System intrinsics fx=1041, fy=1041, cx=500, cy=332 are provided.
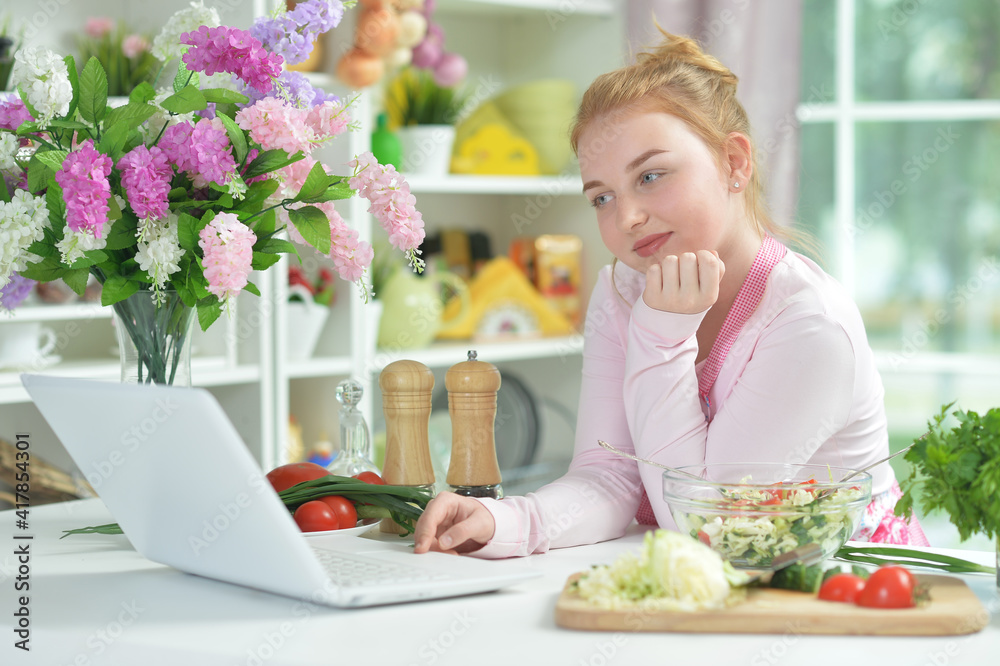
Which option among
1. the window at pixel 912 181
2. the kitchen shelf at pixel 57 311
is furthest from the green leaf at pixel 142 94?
the window at pixel 912 181

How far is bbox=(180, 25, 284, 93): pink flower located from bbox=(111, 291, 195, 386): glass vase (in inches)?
9.0

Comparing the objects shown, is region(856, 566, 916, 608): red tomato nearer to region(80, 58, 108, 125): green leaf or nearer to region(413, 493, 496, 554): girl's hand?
region(413, 493, 496, 554): girl's hand

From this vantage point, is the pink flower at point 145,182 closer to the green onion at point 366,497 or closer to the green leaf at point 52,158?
the green leaf at point 52,158

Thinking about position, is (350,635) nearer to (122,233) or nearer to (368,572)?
(368,572)

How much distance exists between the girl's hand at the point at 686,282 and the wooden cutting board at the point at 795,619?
1.28ft

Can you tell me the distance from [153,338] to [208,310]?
2.6 inches

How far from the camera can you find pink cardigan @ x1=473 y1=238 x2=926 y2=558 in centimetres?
109

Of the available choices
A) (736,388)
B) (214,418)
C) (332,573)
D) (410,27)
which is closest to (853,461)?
(736,388)

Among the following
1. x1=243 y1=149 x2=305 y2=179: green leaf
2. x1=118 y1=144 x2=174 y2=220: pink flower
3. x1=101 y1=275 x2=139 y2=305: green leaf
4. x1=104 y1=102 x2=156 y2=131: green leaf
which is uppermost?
x1=104 y1=102 x2=156 y2=131: green leaf

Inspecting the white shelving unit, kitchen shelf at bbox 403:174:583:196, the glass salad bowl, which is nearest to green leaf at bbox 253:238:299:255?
the glass salad bowl

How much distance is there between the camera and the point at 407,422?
3.63 ft

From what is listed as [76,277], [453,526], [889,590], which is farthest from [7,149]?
[889,590]

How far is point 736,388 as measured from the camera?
1.13m

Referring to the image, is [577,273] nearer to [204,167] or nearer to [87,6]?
[87,6]
